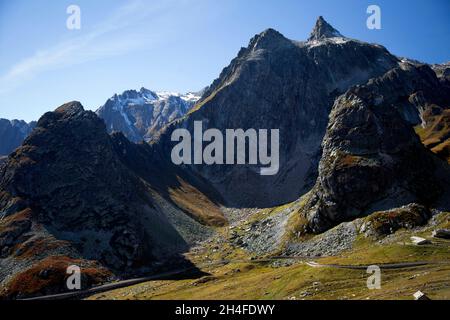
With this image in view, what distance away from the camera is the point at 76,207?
158500 millimetres

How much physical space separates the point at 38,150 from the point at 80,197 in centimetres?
3244

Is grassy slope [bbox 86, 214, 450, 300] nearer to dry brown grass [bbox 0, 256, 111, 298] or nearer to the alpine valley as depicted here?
the alpine valley

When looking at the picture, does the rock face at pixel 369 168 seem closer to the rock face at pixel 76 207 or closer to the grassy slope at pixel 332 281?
the grassy slope at pixel 332 281

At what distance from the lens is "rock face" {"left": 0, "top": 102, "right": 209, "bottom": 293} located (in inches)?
5487

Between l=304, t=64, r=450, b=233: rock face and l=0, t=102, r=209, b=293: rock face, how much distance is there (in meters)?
64.3

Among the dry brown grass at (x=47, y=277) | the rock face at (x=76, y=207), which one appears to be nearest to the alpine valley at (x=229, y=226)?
the dry brown grass at (x=47, y=277)

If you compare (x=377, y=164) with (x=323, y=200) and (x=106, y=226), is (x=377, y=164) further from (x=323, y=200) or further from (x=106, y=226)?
(x=106, y=226)

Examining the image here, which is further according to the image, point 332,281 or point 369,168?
point 369,168

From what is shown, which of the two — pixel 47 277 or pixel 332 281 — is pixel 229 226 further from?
pixel 332 281

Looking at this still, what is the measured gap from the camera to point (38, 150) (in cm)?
17575

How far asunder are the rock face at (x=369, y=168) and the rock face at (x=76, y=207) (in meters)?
64.3

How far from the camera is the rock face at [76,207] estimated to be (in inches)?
5487

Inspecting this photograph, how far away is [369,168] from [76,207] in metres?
109

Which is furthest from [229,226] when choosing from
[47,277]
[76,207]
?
[47,277]
